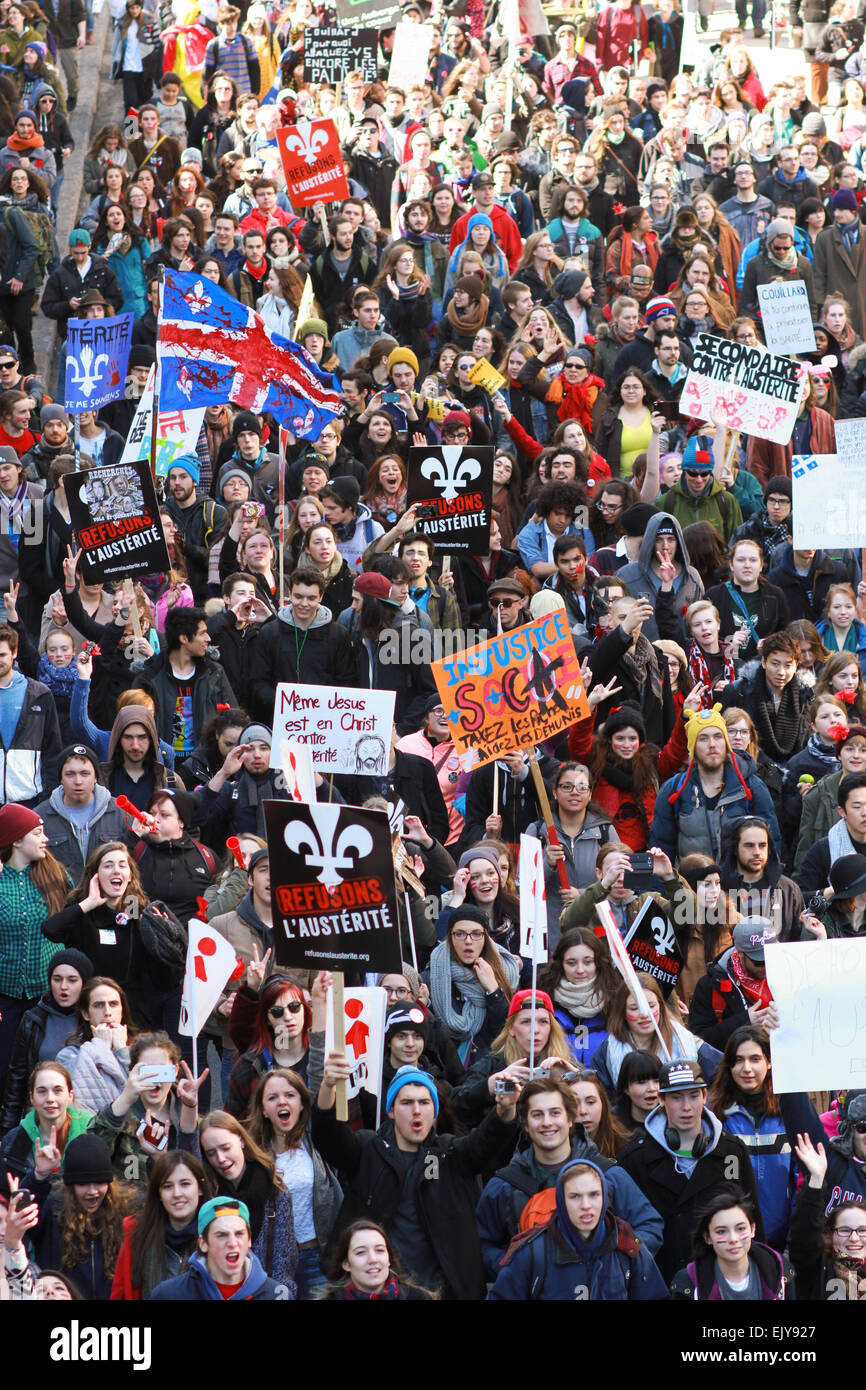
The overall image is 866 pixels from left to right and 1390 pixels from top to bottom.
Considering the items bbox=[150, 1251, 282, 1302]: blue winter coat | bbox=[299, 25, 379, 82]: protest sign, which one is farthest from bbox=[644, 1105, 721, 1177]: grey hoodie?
bbox=[299, 25, 379, 82]: protest sign

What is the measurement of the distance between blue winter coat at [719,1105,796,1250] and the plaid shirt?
2863 mm

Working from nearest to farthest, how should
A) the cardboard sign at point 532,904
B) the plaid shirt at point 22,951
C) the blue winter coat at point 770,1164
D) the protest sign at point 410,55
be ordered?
1. the blue winter coat at point 770,1164
2. the cardboard sign at point 532,904
3. the plaid shirt at point 22,951
4. the protest sign at point 410,55

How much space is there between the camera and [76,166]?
862 inches

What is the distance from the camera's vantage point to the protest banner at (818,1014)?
9.02 m

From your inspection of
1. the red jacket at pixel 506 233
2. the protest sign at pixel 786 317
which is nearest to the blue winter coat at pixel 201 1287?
the protest sign at pixel 786 317

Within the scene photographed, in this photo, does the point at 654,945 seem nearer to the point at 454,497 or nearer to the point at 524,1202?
the point at 524,1202

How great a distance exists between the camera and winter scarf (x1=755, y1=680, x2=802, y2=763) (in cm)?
1269

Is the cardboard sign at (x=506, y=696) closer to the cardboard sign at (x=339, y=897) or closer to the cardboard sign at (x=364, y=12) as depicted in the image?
the cardboard sign at (x=339, y=897)

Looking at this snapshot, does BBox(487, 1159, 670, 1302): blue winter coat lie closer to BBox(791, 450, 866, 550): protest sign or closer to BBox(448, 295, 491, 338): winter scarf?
BBox(791, 450, 866, 550): protest sign

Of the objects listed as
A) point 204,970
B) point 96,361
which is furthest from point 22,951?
point 96,361

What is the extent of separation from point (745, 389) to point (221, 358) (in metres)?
3.13

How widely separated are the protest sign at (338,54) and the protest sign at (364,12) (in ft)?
5.20

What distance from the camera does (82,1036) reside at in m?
9.60

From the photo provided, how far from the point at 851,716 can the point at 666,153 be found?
357 inches
